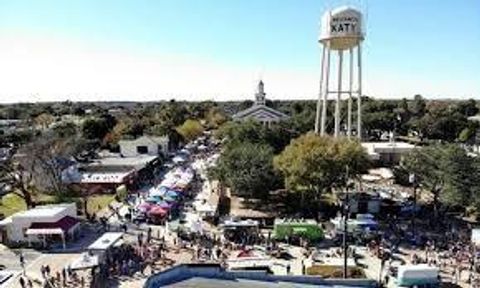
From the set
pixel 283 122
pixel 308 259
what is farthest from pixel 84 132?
pixel 308 259

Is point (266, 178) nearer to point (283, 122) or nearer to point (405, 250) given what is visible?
point (405, 250)

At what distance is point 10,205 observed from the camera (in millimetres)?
49156

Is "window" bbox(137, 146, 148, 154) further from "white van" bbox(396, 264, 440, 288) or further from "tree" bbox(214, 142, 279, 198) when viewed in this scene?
"white van" bbox(396, 264, 440, 288)

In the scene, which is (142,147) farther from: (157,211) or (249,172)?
(157,211)

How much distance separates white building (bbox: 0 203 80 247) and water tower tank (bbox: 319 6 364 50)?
32511mm

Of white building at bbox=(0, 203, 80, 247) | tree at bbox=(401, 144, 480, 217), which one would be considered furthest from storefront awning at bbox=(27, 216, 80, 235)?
tree at bbox=(401, 144, 480, 217)

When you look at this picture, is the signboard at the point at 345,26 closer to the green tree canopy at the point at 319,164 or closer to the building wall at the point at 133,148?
the green tree canopy at the point at 319,164

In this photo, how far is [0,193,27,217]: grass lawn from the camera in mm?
46719

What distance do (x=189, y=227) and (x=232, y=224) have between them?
2878mm

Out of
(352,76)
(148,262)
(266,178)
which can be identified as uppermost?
(352,76)

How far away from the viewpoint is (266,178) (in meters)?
45.5

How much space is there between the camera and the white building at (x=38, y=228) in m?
36.7

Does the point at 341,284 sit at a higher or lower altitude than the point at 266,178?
lower

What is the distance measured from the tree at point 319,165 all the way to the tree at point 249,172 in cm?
131
